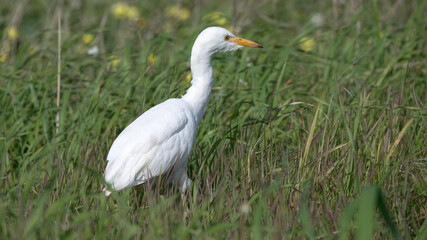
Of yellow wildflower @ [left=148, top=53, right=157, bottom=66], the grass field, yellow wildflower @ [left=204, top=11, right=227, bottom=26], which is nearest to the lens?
the grass field

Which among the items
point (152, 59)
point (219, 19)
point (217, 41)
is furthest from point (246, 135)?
point (219, 19)

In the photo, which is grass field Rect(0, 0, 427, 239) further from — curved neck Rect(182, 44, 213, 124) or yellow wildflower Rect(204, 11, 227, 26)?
curved neck Rect(182, 44, 213, 124)

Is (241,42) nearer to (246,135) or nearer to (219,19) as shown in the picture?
(246,135)

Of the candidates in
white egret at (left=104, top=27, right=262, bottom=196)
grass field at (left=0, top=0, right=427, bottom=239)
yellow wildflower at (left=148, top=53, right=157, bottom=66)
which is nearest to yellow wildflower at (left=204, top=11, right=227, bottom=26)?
grass field at (left=0, top=0, right=427, bottom=239)

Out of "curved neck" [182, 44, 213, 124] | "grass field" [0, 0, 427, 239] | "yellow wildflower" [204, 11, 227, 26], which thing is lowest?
"grass field" [0, 0, 427, 239]

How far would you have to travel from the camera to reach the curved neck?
145 inches

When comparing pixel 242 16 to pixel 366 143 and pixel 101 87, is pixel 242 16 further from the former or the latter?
pixel 366 143

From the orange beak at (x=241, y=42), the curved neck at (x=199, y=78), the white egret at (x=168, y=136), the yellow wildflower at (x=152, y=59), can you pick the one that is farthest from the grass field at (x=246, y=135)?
the orange beak at (x=241, y=42)

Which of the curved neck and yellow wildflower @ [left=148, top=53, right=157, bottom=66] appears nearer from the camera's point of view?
the curved neck

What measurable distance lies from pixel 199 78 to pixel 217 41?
0.26m

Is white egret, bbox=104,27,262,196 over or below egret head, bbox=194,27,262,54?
below

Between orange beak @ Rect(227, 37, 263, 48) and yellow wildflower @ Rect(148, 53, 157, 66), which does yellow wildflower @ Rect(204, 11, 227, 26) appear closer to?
yellow wildflower @ Rect(148, 53, 157, 66)

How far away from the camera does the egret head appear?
12.0 feet

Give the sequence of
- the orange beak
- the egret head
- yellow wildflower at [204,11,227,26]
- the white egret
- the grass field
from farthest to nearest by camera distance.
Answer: yellow wildflower at [204,11,227,26], the orange beak, the egret head, the white egret, the grass field
